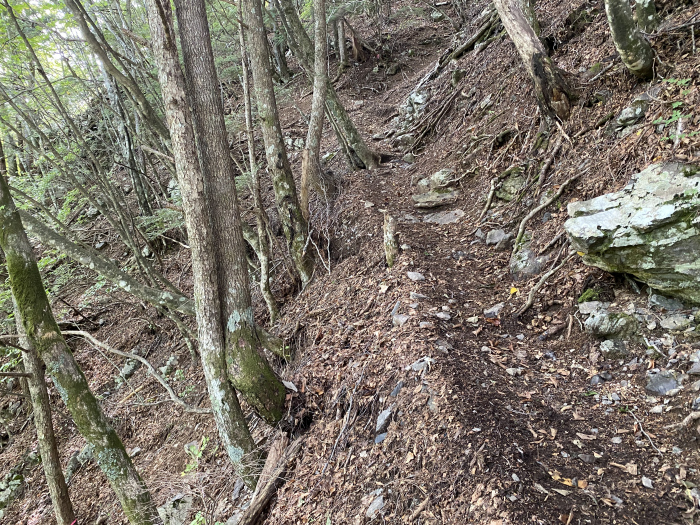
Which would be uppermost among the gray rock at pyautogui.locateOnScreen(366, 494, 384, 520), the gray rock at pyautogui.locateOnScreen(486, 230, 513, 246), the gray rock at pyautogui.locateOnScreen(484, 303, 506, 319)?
the gray rock at pyautogui.locateOnScreen(486, 230, 513, 246)

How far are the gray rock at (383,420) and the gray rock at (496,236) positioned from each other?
9.69 feet

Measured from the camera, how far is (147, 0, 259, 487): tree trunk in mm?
3555

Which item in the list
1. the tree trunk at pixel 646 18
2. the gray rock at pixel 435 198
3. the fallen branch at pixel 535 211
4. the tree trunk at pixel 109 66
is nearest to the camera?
the tree trunk at pixel 109 66

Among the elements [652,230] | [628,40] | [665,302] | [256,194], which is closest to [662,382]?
[665,302]

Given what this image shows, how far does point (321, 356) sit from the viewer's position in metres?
4.77

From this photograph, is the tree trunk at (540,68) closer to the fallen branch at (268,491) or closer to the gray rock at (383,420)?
the gray rock at (383,420)

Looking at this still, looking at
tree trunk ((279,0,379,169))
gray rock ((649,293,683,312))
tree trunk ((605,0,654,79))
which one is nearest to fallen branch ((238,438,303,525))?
gray rock ((649,293,683,312))

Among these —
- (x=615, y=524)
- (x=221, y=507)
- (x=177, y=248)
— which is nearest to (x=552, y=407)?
(x=615, y=524)

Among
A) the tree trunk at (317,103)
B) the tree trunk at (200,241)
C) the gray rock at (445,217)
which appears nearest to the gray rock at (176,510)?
the tree trunk at (200,241)

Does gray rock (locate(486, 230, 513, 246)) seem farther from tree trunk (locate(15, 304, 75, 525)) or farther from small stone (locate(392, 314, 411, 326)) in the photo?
tree trunk (locate(15, 304, 75, 525))

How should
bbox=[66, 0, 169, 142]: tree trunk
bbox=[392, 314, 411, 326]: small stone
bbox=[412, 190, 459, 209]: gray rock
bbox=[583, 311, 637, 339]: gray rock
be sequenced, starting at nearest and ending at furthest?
bbox=[583, 311, 637, 339]: gray rock, bbox=[392, 314, 411, 326]: small stone, bbox=[66, 0, 169, 142]: tree trunk, bbox=[412, 190, 459, 209]: gray rock

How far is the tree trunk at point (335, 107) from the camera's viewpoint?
816 cm

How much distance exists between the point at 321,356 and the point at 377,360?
903 millimetres

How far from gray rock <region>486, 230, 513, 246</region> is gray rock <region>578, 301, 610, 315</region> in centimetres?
164
